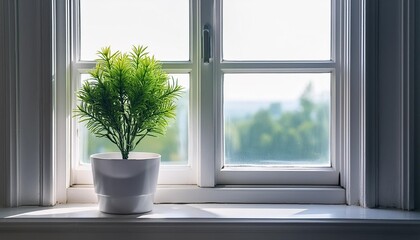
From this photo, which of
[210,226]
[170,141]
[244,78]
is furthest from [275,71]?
[210,226]

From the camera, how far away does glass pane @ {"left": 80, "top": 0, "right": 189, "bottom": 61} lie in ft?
5.29

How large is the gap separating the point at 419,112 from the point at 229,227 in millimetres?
630

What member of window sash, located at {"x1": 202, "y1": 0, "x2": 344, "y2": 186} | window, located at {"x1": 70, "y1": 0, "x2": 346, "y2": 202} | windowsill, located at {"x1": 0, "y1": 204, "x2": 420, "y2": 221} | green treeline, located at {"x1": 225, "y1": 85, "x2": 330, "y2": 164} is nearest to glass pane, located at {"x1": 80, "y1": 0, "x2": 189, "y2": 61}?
window, located at {"x1": 70, "y1": 0, "x2": 346, "y2": 202}

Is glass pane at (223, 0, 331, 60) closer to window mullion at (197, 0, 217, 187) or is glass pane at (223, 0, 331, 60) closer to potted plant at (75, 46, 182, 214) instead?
window mullion at (197, 0, 217, 187)

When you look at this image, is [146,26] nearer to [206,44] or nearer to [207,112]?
[206,44]

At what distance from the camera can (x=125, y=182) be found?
138cm

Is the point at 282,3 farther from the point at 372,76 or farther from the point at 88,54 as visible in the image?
the point at 88,54

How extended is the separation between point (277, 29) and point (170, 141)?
19.2 inches

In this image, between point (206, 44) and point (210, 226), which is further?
point (206, 44)

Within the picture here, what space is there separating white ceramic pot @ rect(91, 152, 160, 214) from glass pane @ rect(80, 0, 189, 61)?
382 mm

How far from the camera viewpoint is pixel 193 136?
160 cm

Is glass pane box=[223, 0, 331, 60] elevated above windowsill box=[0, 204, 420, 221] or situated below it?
above

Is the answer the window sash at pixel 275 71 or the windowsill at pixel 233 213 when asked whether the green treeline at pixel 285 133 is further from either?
the windowsill at pixel 233 213

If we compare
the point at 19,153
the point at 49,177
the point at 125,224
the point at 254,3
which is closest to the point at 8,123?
the point at 19,153
